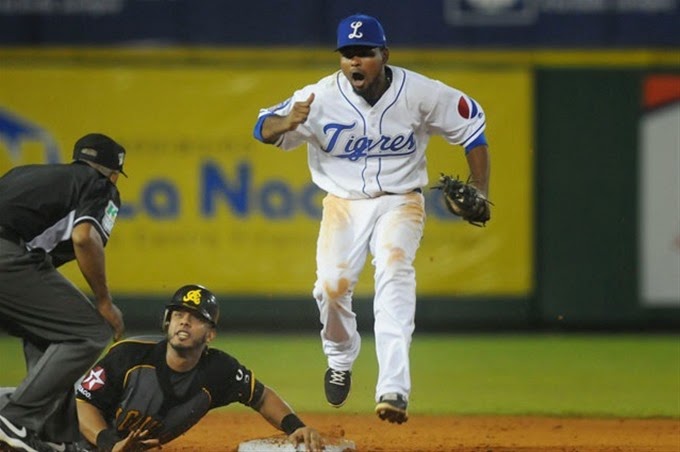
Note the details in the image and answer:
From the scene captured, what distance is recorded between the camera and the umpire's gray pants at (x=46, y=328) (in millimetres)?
6512

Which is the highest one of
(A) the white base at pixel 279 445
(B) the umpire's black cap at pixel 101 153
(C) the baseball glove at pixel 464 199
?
(B) the umpire's black cap at pixel 101 153

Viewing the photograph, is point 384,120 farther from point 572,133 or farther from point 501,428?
point 572,133

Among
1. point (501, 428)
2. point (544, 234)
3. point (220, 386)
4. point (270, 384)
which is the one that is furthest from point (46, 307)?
point (544, 234)

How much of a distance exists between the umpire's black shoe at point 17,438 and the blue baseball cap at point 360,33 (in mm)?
2287

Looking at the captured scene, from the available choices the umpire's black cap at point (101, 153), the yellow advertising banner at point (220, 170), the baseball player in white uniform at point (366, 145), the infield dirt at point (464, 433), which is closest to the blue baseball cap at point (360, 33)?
the baseball player in white uniform at point (366, 145)

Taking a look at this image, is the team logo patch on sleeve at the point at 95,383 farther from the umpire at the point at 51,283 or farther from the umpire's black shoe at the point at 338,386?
the umpire's black shoe at the point at 338,386

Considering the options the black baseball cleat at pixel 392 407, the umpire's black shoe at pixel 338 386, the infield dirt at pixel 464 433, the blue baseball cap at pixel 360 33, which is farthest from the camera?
the umpire's black shoe at pixel 338 386

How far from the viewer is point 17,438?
20.9 feet

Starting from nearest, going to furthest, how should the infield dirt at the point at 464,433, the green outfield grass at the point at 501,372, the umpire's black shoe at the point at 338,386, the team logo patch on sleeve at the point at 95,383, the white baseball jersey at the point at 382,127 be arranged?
the team logo patch on sleeve at the point at 95,383 → the white baseball jersey at the point at 382,127 → the infield dirt at the point at 464,433 → the umpire's black shoe at the point at 338,386 → the green outfield grass at the point at 501,372

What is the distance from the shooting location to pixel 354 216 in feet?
23.4

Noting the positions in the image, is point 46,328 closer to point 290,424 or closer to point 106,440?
point 106,440

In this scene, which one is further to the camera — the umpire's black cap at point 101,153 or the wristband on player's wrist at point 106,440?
the umpire's black cap at point 101,153

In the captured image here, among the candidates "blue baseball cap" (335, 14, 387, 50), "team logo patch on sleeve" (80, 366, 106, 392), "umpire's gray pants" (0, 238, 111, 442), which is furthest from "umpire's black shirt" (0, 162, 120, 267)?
"blue baseball cap" (335, 14, 387, 50)

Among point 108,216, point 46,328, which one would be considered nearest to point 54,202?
point 108,216
